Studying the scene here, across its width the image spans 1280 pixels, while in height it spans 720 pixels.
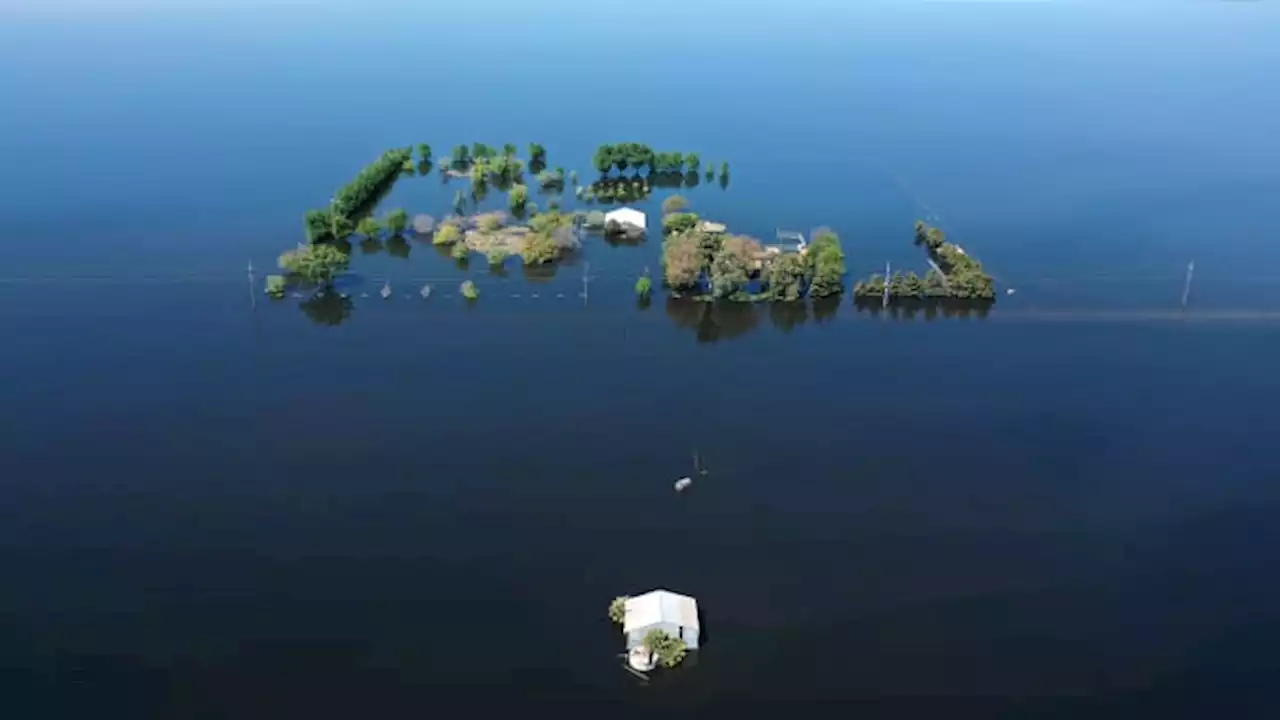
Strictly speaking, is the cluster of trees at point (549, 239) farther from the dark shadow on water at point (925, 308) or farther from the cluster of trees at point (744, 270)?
the dark shadow on water at point (925, 308)

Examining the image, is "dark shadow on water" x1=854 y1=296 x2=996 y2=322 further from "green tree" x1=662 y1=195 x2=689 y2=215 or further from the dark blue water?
"green tree" x1=662 y1=195 x2=689 y2=215

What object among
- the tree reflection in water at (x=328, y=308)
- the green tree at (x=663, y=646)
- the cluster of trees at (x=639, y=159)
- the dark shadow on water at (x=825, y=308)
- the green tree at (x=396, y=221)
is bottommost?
the green tree at (x=663, y=646)

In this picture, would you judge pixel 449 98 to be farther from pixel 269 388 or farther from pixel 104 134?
pixel 269 388

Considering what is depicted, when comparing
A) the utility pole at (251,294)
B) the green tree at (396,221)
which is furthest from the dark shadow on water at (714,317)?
the utility pole at (251,294)

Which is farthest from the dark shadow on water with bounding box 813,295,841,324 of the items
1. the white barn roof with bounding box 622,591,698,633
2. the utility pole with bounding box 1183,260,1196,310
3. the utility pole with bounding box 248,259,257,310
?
the utility pole with bounding box 248,259,257,310

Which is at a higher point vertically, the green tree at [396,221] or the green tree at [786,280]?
the green tree at [396,221]

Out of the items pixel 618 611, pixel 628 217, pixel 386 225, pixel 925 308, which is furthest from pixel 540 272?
pixel 618 611

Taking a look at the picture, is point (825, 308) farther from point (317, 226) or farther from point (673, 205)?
point (317, 226)
